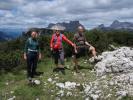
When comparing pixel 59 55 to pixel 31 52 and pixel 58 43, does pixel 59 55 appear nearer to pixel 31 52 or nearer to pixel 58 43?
pixel 58 43

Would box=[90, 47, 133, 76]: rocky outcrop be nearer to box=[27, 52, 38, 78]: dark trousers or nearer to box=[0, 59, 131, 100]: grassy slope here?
box=[0, 59, 131, 100]: grassy slope

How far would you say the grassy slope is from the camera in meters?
14.6

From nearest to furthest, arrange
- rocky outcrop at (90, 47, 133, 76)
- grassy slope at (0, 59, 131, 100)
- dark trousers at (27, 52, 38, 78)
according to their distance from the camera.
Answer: grassy slope at (0, 59, 131, 100) → dark trousers at (27, 52, 38, 78) → rocky outcrop at (90, 47, 133, 76)

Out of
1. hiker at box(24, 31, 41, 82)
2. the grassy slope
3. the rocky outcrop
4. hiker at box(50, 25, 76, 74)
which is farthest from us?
hiker at box(50, 25, 76, 74)

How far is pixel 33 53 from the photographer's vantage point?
1627 centimetres

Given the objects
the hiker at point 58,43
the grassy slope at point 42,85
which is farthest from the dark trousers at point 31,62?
the hiker at point 58,43

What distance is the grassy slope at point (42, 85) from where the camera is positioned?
1464 centimetres

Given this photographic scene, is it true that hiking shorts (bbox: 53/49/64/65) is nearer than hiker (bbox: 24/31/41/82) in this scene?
No

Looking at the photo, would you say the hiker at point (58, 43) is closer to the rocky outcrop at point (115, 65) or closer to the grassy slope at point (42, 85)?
the grassy slope at point (42, 85)

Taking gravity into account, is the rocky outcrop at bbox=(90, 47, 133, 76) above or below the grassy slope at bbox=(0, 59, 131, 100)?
above

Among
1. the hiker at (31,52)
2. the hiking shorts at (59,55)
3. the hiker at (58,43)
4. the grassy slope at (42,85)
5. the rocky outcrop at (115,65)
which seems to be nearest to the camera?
the grassy slope at (42,85)

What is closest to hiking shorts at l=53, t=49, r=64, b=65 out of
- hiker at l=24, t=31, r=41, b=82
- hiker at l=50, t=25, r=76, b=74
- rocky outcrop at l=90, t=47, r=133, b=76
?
hiker at l=50, t=25, r=76, b=74

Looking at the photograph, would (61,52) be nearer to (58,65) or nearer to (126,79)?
(58,65)

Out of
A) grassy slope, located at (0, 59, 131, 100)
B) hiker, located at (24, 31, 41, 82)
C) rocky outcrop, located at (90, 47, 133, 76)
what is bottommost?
grassy slope, located at (0, 59, 131, 100)
